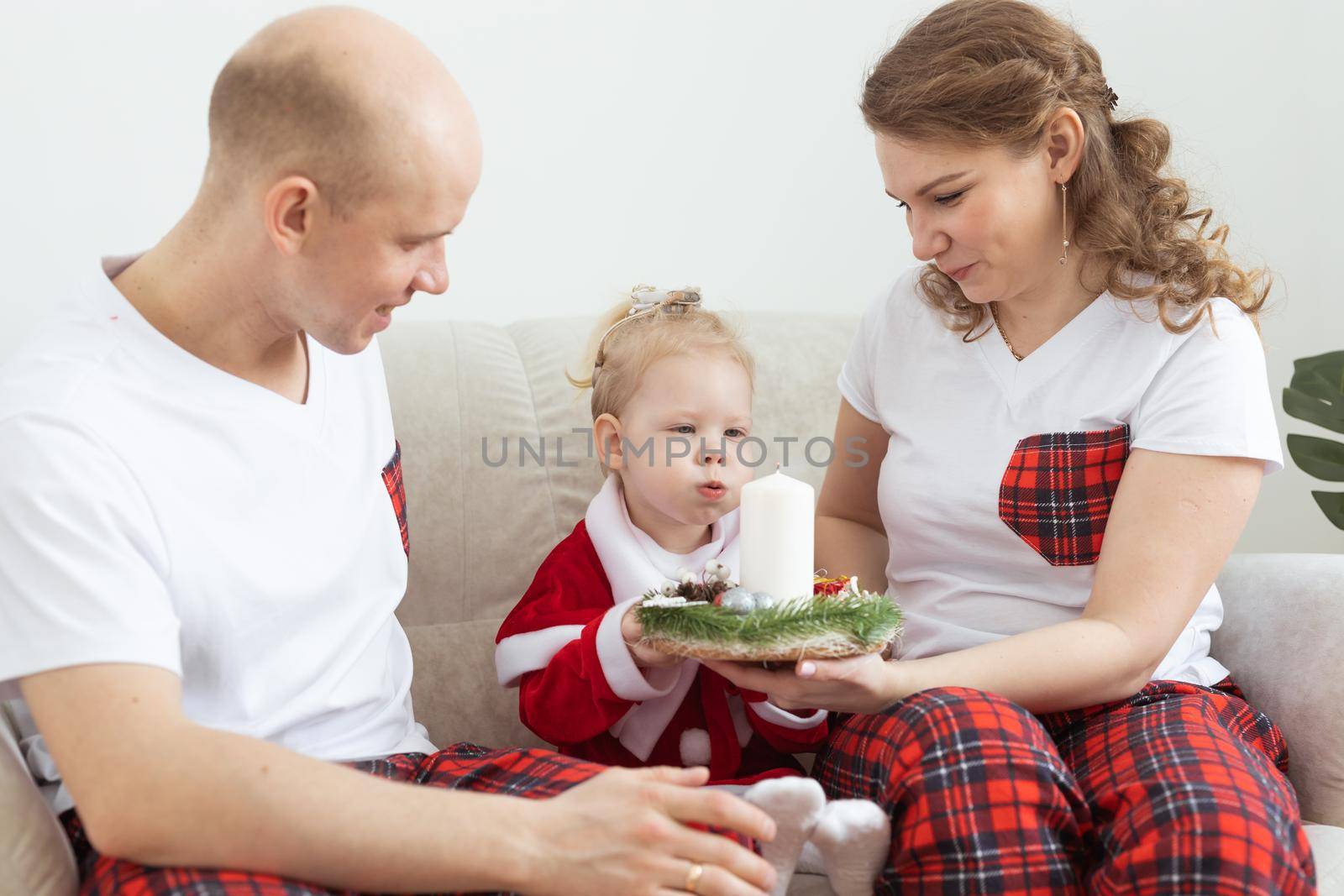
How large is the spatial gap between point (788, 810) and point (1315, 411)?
1638mm

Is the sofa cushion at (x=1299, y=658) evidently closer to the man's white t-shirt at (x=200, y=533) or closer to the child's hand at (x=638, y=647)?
the child's hand at (x=638, y=647)

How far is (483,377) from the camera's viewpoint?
6.72ft

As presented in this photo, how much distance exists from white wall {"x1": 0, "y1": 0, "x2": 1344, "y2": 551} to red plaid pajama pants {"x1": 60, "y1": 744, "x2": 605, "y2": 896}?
3.78ft

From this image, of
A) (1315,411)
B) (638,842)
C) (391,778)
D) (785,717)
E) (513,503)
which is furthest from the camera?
(1315,411)

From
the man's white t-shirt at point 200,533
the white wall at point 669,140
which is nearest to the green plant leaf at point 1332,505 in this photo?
the white wall at point 669,140

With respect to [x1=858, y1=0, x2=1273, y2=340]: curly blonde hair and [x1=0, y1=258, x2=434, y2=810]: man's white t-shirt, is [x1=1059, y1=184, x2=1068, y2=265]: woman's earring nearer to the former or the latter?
[x1=858, y1=0, x2=1273, y2=340]: curly blonde hair

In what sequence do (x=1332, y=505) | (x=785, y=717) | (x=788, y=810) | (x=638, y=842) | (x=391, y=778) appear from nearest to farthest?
(x=638, y=842) → (x=788, y=810) → (x=391, y=778) → (x=785, y=717) → (x=1332, y=505)

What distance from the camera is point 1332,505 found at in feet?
8.25

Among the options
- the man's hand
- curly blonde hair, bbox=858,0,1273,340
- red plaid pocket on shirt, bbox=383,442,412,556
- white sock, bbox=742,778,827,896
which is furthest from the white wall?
the man's hand

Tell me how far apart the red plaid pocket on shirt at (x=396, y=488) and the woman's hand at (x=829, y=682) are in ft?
1.71

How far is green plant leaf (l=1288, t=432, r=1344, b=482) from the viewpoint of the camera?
243 centimetres

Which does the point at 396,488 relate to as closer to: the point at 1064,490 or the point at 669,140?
the point at 1064,490

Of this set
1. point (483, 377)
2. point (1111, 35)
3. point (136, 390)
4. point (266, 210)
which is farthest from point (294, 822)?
point (1111, 35)

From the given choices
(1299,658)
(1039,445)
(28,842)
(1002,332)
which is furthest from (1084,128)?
(28,842)
